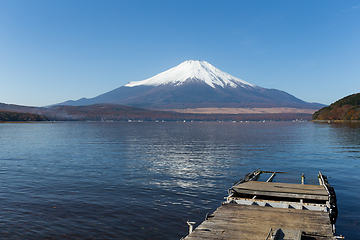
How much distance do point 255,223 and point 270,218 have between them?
1.33 m

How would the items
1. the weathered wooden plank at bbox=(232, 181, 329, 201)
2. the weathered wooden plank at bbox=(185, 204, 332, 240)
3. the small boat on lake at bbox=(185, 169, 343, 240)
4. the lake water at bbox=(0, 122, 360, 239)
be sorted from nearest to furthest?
the small boat on lake at bbox=(185, 169, 343, 240) → the weathered wooden plank at bbox=(185, 204, 332, 240) → the lake water at bbox=(0, 122, 360, 239) → the weathered wooden plank at bbox=(232, 181, 329, 201)

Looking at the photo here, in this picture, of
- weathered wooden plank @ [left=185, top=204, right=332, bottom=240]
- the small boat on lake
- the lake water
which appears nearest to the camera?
the small boat on lake

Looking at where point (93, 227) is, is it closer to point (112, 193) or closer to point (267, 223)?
point (112, 193)

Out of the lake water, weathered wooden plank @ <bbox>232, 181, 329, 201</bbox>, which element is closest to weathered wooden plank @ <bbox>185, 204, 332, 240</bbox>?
the lake water

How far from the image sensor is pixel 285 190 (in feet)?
68.0

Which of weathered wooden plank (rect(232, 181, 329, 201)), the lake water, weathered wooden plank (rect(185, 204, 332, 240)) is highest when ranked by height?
weathered wooden plank (rect(185, 204, 332, 240))

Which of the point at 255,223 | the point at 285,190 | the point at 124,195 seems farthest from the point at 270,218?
the point at 124,195

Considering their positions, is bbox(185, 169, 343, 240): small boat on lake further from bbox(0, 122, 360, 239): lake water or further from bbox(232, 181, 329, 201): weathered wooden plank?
bbox(0, 122, 360, 239): lake water

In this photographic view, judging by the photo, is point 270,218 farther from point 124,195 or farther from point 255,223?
point 124,195

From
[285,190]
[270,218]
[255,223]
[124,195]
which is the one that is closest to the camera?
[255,223]

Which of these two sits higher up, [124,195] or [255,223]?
[255,223]

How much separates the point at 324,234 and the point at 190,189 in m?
13.8

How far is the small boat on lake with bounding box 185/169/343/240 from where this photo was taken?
469 inches

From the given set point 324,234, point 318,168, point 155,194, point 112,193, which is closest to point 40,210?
point 112,193
